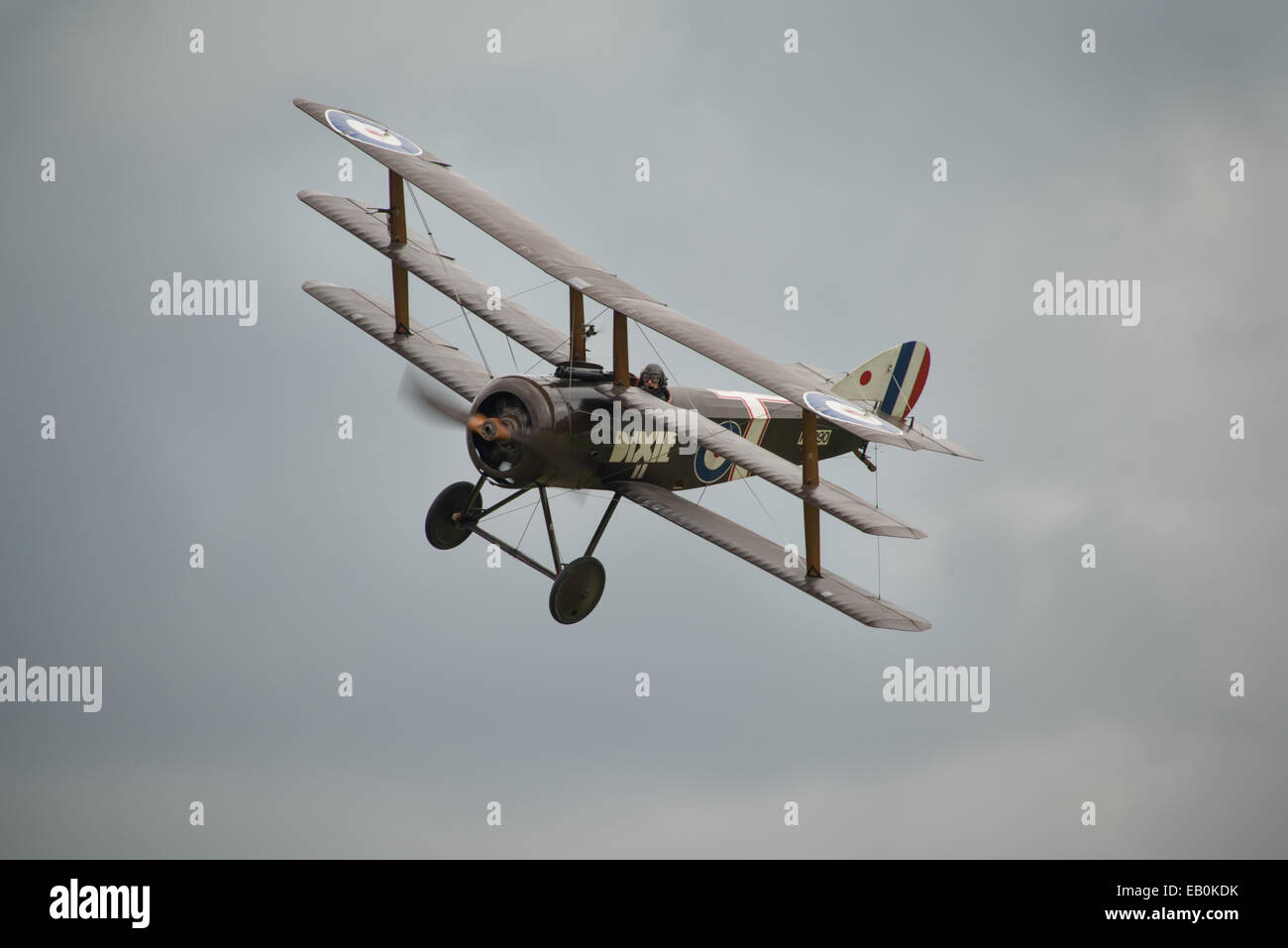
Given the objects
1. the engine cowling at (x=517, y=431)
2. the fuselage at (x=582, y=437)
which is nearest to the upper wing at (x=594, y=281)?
the fuselage at (x=582, y=437)

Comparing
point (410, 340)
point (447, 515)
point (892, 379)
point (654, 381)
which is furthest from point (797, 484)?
point (410, 340)

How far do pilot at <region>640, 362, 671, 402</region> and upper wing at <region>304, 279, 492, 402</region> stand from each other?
1.85 meters

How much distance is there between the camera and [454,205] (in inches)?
817

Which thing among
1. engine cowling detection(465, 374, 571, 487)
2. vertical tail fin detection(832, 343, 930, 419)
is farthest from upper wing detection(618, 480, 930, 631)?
vertical tail fin detection(832, 343, 930, 419)

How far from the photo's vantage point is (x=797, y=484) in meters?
19.2

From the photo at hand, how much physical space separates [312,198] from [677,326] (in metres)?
5.72

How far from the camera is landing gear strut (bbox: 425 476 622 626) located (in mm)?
20109

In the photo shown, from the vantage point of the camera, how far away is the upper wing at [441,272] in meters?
21.4

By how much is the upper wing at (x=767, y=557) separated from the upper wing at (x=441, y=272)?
1836 millimetres

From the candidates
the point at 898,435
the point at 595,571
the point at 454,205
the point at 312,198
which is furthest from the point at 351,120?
the point at 898,435

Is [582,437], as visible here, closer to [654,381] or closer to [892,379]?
[654,381]

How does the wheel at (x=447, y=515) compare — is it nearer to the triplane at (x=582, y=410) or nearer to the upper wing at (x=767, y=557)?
the triplane at (x=582, y=410)

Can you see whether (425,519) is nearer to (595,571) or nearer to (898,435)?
(595,571)

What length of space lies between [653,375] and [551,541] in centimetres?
213
